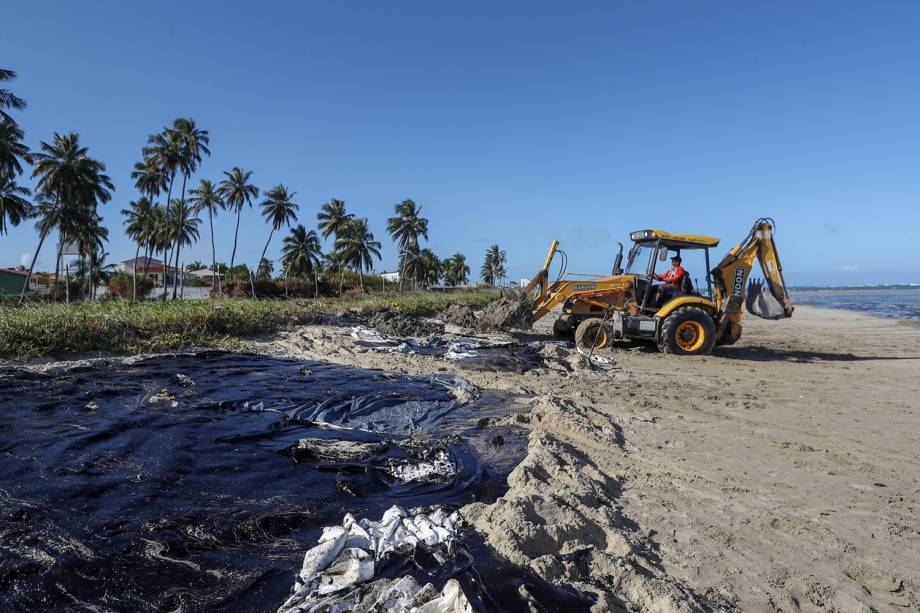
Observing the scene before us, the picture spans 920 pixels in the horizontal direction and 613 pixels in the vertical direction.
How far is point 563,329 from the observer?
12.9m

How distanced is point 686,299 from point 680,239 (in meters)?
1.35

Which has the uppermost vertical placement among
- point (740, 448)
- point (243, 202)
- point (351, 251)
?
point (243, 202)

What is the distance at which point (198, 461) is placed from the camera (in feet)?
14.0

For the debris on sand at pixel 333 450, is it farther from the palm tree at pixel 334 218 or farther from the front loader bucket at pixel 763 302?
the palm tree at pixel 334 218

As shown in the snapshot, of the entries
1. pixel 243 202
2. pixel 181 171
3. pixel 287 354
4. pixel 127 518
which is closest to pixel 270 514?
pixel 127 518

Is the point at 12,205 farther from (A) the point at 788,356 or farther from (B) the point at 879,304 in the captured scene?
(B) the point at 879,304

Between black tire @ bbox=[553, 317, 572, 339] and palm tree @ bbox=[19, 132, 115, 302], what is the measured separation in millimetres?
33024

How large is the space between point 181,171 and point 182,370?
115 feet

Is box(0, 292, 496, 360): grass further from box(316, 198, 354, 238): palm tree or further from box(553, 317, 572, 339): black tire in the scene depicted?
box(316, 198, 354, 238): palm tree

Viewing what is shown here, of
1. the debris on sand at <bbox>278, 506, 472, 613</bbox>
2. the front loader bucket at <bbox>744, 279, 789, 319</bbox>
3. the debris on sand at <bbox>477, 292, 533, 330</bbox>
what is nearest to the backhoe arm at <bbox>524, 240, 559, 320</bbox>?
the debris on sand at <bbox>477, 292, 533, 330</bbox>

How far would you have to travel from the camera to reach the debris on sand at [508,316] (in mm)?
13039

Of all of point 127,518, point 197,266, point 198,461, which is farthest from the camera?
point 197,266

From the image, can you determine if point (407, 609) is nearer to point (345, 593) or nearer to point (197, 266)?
point (345, 593)

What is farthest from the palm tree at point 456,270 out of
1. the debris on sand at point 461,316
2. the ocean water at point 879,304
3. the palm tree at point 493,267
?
the debris on sand at point 461,316
